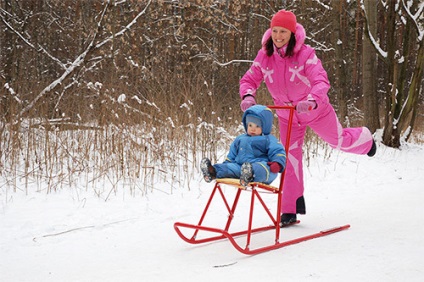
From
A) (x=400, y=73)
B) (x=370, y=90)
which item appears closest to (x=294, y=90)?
(x=400, y=73)

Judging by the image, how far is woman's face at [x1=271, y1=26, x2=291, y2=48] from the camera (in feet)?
13.5

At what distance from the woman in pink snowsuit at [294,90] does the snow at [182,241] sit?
0.50 m

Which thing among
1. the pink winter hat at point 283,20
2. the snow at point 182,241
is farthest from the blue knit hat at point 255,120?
the snow at point 182,241

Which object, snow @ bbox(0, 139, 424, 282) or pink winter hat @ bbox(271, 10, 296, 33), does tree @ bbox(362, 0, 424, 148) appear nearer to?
snow @ bbox(0, 139, 424, 282)

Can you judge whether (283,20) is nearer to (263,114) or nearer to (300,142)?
(263,114)

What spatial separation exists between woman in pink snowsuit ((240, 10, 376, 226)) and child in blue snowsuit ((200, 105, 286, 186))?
21 centimetres

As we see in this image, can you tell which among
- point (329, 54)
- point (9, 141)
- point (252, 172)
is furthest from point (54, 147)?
point (329, 54)

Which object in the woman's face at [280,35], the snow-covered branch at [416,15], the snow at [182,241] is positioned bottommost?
the snow at [182,241]

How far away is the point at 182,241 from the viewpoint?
13.5ft

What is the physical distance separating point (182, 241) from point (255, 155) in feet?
3.20

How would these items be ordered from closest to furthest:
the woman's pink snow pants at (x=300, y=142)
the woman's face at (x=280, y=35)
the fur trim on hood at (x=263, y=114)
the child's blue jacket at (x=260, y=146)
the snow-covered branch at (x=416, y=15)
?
the child's blue jacket at (x=260, y=146) < the fur trim on hood at (x=263, y=114) < the woman's face at (x=280, y=35) < the woman's pink snow pants at (x=300, y=142) < the snow-covered branch at (x=416, y=15)

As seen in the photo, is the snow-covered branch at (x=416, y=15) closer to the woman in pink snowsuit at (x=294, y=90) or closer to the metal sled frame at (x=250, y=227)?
the woman in pink snowsuit at (x=294, y=90)

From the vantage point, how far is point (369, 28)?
10703 mm

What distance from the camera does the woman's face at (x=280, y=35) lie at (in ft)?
13.5
